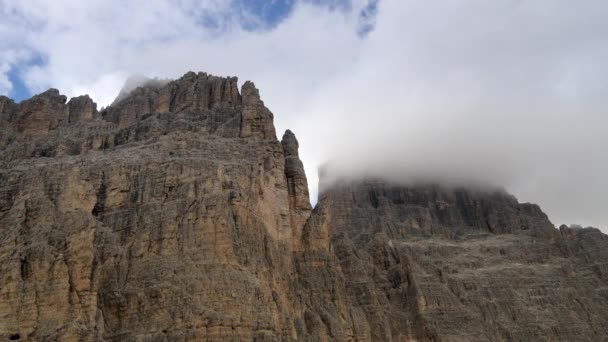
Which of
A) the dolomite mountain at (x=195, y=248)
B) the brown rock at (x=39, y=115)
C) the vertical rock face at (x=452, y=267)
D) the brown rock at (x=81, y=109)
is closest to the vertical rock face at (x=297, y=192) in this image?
the dolomite mountain at (x=195, y=248)

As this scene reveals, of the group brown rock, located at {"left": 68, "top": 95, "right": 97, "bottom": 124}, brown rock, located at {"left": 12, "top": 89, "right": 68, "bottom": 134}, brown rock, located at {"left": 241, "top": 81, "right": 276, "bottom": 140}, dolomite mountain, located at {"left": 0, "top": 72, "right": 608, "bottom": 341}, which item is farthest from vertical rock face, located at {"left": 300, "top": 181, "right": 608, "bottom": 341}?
brown rock, located at {"left": 12, "top": 89, "right": 68, "bottom": 134}

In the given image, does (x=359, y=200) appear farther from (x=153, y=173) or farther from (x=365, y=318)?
(x=153, y=173)

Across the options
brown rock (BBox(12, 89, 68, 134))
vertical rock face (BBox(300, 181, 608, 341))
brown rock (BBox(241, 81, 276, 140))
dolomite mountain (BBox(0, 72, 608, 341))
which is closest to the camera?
dolomite mountain (BBox(0, 72, 608, 341))

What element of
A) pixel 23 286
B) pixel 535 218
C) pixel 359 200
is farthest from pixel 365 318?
pixel 535 218

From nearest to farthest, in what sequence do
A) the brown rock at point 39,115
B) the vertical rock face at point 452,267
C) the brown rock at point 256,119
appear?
the brown rock at point 256,119 < the brown rock at point 39,115 < the vertical rock face at point 452,267

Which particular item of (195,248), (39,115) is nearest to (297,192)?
(195,248)

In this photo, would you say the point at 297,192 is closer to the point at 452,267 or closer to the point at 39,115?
the point at 39,115

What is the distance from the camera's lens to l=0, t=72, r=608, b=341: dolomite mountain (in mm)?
64812

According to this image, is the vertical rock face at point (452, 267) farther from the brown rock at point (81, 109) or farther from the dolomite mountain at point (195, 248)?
the brown rock at point (81, 109)

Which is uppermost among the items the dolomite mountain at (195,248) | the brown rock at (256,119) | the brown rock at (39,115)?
the brown rock at (39,115)

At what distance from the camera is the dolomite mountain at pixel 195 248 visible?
64.8 metres

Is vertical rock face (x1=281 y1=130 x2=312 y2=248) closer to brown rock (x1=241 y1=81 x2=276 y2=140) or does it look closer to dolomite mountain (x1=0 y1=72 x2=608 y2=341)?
dolomite mountain (x1=0 y1=72 x2=608 y2=341)

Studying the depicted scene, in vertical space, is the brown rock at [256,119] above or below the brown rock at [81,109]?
below

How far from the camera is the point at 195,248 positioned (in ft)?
233
